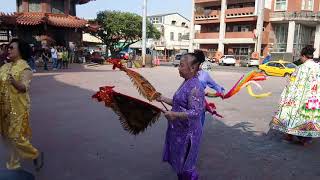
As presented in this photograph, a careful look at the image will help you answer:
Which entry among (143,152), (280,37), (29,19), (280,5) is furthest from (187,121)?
(280,5)

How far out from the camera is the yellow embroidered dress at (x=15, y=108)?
399cm

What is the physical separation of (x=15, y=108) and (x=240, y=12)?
45830mm

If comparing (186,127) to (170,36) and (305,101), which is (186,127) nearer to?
(305,101)

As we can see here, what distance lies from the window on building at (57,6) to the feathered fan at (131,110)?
26.4m

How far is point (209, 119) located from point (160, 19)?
5812 centimetres

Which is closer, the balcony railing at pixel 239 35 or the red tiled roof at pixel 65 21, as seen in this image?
the red tiled roof at pixel 65 21

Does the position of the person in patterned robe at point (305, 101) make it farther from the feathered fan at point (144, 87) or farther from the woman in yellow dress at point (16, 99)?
the woman in yellow dress at point (16, 99)

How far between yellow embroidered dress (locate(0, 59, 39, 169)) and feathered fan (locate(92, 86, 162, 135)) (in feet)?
3.35

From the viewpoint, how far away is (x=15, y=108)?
4.04 meters

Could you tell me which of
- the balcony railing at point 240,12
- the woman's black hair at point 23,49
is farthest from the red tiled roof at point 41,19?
the balcony railing at point 240,12

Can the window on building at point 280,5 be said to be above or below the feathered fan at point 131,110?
above

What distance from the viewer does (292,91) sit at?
601 centimetres

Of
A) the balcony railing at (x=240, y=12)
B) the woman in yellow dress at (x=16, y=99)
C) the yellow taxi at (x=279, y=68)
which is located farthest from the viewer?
the balcony railing at (x=240, y=12)

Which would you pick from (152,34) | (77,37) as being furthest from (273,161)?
(152,34)
